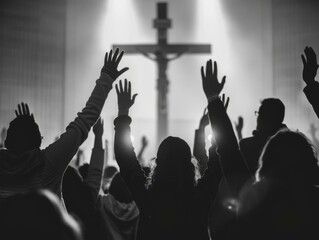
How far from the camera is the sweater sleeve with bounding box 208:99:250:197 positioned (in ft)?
6.34

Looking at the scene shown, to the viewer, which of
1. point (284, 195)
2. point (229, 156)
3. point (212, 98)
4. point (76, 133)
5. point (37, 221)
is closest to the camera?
point (37, 221)

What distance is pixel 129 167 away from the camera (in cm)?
260

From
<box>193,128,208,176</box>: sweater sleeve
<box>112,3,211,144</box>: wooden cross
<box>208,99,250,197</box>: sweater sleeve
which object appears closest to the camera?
<box>208,99,250,197</box>: sweater sleeve

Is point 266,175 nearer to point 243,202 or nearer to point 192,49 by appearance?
point 243,202

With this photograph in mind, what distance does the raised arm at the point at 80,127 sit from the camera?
240cm

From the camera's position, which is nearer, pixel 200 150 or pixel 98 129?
pixel 200 150

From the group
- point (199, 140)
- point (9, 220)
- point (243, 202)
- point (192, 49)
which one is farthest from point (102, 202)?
point (192, 49)

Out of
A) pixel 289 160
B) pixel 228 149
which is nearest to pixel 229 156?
pixel 228 149

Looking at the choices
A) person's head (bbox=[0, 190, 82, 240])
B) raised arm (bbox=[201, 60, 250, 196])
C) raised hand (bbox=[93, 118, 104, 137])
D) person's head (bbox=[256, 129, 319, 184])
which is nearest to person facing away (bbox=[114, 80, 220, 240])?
raised arm (bbox=[201, 60, 250, 196])

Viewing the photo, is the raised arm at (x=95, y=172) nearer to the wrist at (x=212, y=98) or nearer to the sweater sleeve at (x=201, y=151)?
the sweater sleeve at (x=201, y=151)

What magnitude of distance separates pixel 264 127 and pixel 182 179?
669 millimetres

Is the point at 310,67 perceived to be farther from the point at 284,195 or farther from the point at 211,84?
the point at 284,195

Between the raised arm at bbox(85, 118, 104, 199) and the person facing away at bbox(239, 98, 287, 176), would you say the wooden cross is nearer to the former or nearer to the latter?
the raised arm at bbox(85, 118, 104, 199)

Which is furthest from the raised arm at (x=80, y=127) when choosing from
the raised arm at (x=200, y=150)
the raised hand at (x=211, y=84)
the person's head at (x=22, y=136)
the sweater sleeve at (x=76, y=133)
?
the raised arm at (x=200, y=150)
